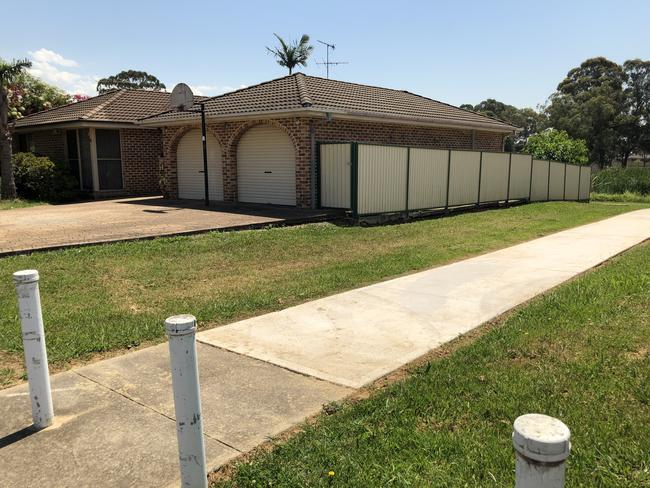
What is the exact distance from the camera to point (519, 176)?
21.0 m

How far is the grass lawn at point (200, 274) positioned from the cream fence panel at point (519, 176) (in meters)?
8.10

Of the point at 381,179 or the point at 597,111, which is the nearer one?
the point at 381,179

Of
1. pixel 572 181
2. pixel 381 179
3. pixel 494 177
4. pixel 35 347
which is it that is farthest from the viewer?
pixel 572 181

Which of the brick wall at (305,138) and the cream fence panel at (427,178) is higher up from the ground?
the brick wall at (305,138)

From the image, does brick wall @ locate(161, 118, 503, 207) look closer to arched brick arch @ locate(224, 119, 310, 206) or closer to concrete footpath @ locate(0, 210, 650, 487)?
arched brick arch @ locate(224, 119, 310, 206)

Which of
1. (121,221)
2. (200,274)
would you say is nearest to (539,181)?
(121,221)

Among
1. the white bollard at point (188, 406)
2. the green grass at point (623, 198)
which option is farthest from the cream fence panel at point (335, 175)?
the green grass at point (623, 198)

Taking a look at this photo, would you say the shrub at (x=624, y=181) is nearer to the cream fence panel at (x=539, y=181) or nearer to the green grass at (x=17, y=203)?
the cream fence panel at (x=539, y=181)

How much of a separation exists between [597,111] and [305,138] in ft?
170

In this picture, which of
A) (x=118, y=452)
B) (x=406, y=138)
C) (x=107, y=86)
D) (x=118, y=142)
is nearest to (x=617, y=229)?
(x=406, y=138)

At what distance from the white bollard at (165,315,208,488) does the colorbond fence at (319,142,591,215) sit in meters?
11.2

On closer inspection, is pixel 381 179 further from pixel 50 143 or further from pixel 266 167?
pixel 50 143

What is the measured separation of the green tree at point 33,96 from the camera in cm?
2588

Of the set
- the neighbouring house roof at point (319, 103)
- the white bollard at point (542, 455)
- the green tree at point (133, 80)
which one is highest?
the green tree at point (133, 80)
